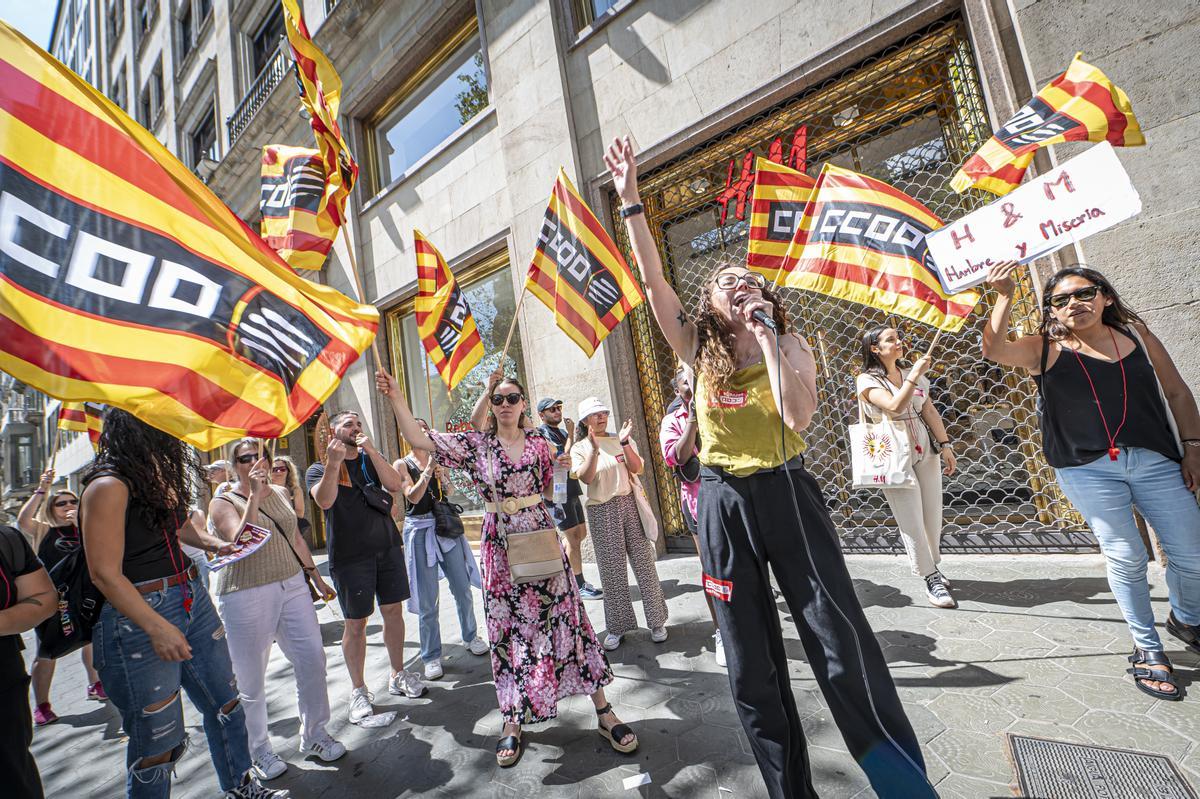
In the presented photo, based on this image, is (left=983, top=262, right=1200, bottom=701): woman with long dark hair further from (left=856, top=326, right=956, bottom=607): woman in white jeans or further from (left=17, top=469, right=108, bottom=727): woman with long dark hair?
(left=17, top=469, right=108, bottom=727): woman with long dark hair

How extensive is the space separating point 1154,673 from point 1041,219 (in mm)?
2265

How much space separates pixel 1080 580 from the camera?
405 cm

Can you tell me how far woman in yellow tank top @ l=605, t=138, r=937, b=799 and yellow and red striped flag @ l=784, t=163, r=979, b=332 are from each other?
64.0 inches

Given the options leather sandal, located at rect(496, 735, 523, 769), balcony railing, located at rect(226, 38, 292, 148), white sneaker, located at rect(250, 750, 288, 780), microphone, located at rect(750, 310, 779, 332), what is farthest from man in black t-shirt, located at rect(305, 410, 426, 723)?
balcony railing, located at rect(226, 38, 292, 148)

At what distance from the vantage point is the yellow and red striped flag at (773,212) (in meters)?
4.11

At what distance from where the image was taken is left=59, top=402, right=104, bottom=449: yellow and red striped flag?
4.46m

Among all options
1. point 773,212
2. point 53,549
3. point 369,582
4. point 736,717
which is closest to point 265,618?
point 369,582

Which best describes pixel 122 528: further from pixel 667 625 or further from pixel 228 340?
pixel 667 625

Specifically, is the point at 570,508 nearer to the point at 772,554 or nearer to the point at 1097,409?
the point at 772,554

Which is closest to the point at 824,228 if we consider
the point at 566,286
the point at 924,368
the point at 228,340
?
the point at 924,368

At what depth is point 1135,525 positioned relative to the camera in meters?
2.67

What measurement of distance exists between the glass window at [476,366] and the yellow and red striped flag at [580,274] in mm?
3655

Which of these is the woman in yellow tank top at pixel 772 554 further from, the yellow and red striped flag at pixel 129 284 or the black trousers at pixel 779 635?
the yellow and red striped flag at pixel 129 284

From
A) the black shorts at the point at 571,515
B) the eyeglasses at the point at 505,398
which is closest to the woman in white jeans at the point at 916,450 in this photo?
the eyeglasses at the point at 505,398
